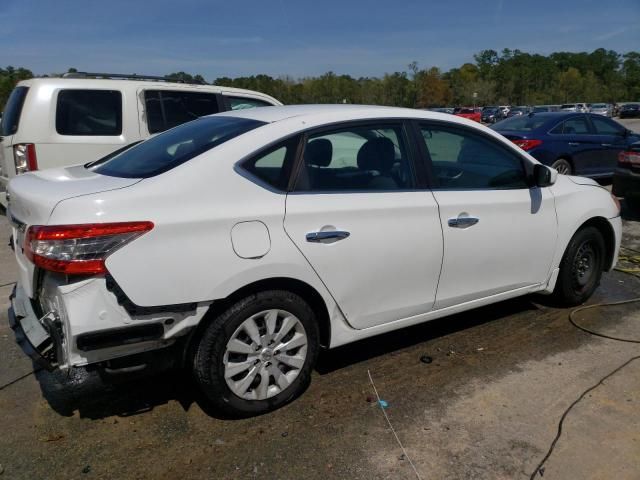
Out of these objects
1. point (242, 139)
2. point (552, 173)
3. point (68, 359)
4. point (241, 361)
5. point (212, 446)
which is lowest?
point (212, 446)

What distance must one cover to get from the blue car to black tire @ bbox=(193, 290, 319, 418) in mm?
7982

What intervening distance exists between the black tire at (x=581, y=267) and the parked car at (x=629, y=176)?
3896mm

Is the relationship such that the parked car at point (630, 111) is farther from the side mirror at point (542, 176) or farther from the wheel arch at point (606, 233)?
the side mirror at point (542, 176)

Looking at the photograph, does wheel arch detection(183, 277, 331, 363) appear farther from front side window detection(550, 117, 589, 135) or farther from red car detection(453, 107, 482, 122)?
red car detection(453, 107, 482, 122)

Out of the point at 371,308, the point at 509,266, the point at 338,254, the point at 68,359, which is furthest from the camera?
the point at 509,266

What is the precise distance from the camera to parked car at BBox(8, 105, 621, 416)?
2469 mm

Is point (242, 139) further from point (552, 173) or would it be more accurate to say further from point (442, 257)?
point (552, 173)

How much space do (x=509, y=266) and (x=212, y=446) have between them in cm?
237

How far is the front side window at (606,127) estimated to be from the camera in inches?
433

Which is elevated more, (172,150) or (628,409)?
(172,150)

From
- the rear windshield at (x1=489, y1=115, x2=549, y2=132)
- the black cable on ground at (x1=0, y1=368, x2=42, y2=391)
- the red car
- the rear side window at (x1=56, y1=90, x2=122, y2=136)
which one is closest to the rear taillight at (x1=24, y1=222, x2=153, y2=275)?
the black cable on ground at (x1=0, y1=368, x2=42, y2=391)

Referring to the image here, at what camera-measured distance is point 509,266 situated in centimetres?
389

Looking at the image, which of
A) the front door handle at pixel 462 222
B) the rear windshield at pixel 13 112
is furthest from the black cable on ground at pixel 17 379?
the rear windshield at pixel 13 112

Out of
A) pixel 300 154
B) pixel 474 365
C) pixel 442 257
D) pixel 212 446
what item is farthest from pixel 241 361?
pixel 474 365
